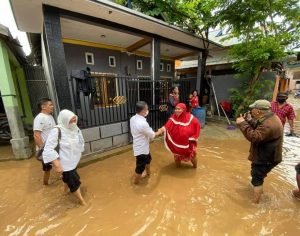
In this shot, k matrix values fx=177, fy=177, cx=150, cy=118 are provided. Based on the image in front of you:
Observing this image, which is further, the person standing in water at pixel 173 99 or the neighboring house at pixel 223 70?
the neighboring house at pixel 223 70

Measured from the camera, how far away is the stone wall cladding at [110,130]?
491cm

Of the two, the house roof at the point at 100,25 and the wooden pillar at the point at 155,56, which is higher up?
the house roof at the point at 100,25

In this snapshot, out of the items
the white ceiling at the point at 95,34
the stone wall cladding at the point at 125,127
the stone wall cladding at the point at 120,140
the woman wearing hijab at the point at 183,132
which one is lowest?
the stone wall cladding at the point at 120,140

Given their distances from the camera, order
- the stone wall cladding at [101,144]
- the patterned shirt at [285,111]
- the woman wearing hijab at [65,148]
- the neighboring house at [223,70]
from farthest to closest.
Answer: the neighboring house at [223,70]
the stone wall cladding at [101,144]
the patterned shirt at [285,111]
the woman wearing hijab at [65,148]

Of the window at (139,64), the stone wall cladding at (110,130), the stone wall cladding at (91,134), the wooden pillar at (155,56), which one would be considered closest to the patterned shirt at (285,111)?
the wooden pillar at (155,56)

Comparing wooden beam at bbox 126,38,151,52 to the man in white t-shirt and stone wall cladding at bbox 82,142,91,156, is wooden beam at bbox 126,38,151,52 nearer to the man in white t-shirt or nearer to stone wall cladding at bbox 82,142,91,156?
stone wall cladding at bbox 82,142,91,156

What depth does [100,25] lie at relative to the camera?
4.89 meters

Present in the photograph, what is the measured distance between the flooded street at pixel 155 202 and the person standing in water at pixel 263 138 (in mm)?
486

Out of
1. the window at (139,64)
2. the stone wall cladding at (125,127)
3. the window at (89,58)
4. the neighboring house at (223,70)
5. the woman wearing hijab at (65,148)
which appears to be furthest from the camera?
the window at (139,64)

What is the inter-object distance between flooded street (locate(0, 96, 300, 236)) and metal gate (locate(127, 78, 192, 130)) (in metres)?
2.06

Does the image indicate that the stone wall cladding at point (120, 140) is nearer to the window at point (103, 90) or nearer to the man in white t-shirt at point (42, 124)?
the window at point (103, 90)

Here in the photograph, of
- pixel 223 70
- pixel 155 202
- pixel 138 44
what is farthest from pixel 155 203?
pixel 223 70

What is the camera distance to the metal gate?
556 centimetres

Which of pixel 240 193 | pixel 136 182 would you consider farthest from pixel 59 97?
pixel 240 193
